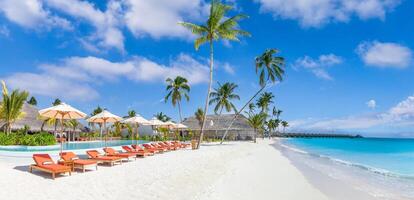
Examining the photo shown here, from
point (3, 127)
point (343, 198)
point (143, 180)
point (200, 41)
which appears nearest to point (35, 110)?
→ point (3, 127)

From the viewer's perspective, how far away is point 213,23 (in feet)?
74.5

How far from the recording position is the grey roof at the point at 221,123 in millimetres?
46625

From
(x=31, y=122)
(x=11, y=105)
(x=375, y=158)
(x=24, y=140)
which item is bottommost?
(x=375, y=158)

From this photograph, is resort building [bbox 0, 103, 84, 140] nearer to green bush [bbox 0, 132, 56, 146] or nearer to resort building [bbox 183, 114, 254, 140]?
green bush [bbox 0, 132, 56, 146]

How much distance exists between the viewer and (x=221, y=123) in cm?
4912

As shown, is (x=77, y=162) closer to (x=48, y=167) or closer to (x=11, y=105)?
(x=48, y=167)

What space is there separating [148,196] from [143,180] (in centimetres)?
188

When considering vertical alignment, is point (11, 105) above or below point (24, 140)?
above

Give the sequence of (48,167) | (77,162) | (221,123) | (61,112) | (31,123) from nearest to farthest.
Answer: (48,167), (77,162), (61,112), (31,123), (221,123)

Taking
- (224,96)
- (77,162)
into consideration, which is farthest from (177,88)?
(77,162)

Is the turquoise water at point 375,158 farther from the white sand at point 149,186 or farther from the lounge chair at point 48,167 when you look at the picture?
the lounge chair at point 48,167

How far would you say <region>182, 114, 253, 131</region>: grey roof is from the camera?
4662 centimetres

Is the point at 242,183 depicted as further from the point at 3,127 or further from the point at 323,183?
the point at 3,127

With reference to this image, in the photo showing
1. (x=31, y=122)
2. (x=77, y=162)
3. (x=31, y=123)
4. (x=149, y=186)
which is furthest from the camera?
(x=31, y=122)
